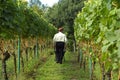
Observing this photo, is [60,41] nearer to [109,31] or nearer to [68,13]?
[109,31]

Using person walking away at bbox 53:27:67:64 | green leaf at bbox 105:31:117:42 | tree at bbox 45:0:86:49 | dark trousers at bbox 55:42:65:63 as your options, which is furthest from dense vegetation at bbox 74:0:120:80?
tree at bbox 45:0:86:49

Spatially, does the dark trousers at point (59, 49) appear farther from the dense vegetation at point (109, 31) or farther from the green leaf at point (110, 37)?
the green leaf at point (110, 37)

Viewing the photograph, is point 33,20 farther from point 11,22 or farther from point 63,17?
point 63,17

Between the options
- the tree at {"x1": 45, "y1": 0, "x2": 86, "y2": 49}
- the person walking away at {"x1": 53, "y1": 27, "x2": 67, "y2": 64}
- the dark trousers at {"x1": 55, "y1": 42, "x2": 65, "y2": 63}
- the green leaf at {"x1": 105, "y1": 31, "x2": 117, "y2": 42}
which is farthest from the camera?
the tree at {"x1": 45, "y1": 0, "x2": 86, "y2": 49}

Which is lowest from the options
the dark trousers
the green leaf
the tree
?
the dark trousers

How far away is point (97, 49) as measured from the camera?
9703mm

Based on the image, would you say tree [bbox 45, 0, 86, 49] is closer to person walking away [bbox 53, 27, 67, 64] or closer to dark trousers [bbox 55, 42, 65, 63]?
dark trousers [bbox 55, 42, 65, 63]

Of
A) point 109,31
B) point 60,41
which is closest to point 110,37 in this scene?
point 109,31

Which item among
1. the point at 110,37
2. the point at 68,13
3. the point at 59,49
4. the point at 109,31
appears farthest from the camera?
the point at 68,13

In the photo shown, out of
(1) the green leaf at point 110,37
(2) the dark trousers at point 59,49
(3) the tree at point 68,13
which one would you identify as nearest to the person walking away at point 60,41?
(2) the dark trousers at point 59,49

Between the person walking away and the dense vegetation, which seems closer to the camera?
the dense vegetation

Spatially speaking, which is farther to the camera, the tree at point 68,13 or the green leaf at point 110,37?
the tree at point 68,13

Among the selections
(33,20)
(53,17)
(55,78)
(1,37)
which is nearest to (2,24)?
(1,37)

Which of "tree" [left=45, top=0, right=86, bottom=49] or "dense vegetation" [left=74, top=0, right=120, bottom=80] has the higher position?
"tree" [left=45, top=0, right=86, bottom=49]
